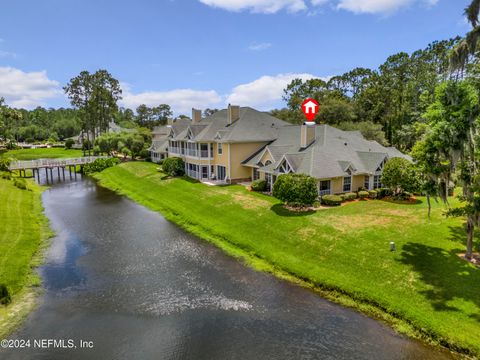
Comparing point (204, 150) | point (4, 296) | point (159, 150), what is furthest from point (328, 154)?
point (159, 150)

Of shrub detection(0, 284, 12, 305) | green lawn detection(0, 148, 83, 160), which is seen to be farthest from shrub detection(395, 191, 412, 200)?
green lawn detection(0, 148, 83, 160)

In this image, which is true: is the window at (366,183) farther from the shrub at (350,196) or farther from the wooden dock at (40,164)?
the wooden dock at (40,164)

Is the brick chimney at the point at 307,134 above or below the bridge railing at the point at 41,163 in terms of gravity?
above

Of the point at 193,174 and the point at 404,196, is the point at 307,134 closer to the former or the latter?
the point at 404,196

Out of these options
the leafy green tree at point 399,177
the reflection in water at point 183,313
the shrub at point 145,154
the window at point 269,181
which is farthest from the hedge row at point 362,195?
the shrub at point 145,154

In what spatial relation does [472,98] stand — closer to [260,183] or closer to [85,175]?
[260,183]

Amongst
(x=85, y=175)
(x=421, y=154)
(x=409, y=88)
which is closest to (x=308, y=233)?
(x=421, y=154)

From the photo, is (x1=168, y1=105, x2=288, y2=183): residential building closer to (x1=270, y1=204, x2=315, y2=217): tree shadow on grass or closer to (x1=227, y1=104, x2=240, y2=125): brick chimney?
(x1=227, y1=104, x2=240, y2=125): brick chimney
